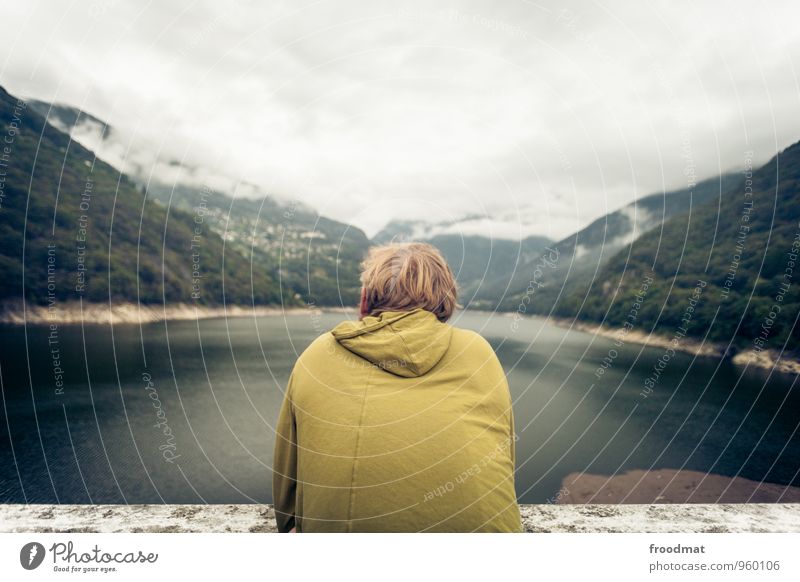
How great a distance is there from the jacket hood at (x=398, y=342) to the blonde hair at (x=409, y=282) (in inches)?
7.2

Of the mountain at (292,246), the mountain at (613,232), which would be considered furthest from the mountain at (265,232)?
the mountain at (613,232)

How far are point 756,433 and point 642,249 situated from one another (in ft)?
213

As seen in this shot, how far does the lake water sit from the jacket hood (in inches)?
346

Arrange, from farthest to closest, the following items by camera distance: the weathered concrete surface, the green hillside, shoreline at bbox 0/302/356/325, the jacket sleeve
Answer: the green hillside < shoreline at bbox 0/302/356/325 < the weathered concrete surface < the jacket sleeve

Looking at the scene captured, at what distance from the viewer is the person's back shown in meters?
1.67

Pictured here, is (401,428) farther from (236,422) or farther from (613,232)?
(613,232)

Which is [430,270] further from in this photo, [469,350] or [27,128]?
[27,128]

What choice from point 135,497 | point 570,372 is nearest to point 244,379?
point 135,497

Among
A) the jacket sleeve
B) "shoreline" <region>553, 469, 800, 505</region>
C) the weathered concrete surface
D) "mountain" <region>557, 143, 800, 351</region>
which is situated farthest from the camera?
"mountain" <region>557, 143, 800, 351</region>

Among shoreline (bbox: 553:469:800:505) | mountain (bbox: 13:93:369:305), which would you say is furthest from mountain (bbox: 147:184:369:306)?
shoreline (bbox: 553:469:800:505)

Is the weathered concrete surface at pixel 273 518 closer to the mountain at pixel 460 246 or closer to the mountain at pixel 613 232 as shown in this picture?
the mountain at pixel 460 246

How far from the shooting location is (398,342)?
65.4 inches

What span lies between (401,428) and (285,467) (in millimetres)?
676
